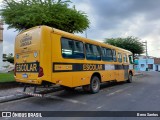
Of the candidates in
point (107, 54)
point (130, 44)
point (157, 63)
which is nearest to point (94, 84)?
point (107, 54)

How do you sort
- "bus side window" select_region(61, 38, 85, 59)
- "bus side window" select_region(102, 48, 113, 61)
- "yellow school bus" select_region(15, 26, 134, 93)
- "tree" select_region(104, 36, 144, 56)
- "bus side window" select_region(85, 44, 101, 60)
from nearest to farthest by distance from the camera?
"yellow school bus" select_region(15, 26, 134, 93) < "bus side window" select_region(61, 38, 85, 59) < "bus side window" select_region(85, 44, 101, 60) < "bus side window" select_region(102, 48, 113, 61) < "tree" select_region(104, 36, 144, 56)

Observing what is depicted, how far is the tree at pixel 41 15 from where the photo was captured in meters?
13.7

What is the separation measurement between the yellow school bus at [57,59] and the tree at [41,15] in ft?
12.3

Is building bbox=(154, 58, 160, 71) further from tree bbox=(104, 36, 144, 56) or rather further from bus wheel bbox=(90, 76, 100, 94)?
bus wheel bbox=(90, 76, 100, 94)

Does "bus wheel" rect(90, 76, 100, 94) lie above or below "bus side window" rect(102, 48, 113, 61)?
below

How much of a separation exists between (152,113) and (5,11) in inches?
474

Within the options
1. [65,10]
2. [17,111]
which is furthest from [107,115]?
[65,10]

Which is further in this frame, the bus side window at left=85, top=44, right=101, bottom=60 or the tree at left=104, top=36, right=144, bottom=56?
the tree at left=104, top=36, right=144, bottom=56

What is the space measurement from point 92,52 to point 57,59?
10.4ft

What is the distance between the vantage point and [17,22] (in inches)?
572

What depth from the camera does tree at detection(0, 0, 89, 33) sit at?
539 inches

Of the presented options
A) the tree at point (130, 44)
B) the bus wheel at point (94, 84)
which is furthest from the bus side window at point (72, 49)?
the tree at point (130, 44)

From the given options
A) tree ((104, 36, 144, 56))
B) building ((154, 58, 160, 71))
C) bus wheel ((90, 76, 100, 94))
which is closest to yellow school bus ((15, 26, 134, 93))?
bus wheel ((90, 76, 100, 94))

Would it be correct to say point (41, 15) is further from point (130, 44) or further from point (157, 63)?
point (157, 63)
